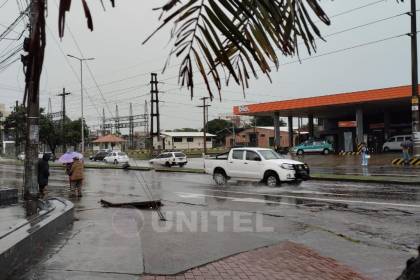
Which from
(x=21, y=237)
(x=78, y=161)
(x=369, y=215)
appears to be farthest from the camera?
(x=78, y=161)

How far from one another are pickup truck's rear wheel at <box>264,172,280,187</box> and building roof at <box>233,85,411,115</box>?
2620 cm

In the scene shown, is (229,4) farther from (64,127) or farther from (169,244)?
(64,127)

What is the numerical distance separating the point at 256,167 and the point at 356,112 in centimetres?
3213

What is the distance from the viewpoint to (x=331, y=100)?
159ft

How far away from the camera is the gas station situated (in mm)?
45569

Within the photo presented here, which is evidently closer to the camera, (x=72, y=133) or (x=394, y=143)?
(x=394, y=143)

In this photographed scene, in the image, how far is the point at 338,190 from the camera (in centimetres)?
1809

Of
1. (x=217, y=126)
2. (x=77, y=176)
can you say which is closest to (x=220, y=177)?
(x=77, y=176)

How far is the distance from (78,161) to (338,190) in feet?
30.2

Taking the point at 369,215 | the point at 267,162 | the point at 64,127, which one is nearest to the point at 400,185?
the point at 267,162

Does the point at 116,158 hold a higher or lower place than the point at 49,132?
lower

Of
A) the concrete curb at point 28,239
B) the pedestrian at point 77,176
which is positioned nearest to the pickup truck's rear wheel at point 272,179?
the pedestrian at point 77,176

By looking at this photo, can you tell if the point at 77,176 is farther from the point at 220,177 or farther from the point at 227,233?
the point at 227,233

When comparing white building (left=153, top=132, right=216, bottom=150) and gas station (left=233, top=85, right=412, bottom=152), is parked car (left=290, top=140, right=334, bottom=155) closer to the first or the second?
gas station (left=233, top=85, right=412, bottom=152)
